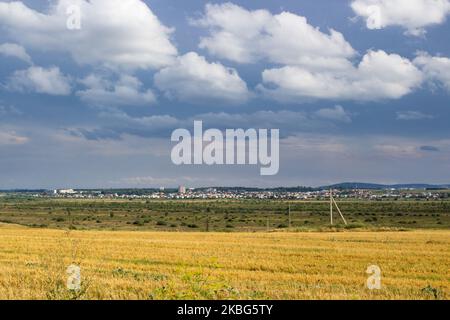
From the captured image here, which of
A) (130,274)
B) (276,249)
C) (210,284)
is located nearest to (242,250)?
(276,249)

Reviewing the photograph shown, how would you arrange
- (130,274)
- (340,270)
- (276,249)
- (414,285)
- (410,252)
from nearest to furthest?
(414,285) < (130,274) < (340,270) < (410,252) < (276,249)

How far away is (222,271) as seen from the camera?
70.0 ft

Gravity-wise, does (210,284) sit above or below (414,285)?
above

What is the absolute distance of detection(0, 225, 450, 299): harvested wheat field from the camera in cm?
1358

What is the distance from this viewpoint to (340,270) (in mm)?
22234

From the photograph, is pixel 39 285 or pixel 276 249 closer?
pixel 39 285

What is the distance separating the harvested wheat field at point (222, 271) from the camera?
44.5ft

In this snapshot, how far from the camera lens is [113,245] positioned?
33.8 metres
